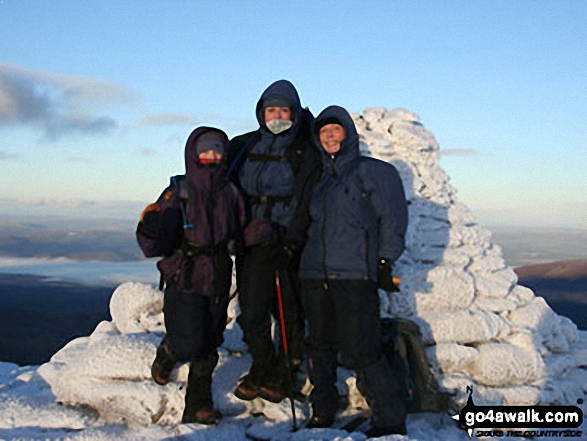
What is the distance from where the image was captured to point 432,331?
275 inches

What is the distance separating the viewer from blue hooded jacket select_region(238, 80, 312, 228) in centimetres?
580

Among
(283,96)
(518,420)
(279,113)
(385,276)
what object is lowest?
(518,420)

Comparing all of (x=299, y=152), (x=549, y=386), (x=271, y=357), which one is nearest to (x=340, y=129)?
(x=299, y=152)

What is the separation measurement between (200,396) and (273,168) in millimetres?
2358

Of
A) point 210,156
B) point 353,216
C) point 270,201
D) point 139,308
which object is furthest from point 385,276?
point 139,308

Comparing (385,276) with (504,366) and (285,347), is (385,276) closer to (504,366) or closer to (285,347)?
(285,347)

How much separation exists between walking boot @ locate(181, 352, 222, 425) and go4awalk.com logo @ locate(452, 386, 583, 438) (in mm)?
2659

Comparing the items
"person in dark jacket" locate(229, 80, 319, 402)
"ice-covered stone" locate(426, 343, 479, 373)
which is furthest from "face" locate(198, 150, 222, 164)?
"ice-covered stone" locate(426, 343, 479, 373)

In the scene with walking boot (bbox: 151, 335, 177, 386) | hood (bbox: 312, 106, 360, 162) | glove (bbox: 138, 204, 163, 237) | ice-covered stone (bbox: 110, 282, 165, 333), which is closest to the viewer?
glove (bbox: 138, 204, 163, 237)

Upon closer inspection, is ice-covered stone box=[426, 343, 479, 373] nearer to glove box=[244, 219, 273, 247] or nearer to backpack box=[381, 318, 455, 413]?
backpack box=[381, 318, 455, 413]

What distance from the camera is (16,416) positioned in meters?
6.29

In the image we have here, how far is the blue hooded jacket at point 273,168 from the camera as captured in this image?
5.80 meters

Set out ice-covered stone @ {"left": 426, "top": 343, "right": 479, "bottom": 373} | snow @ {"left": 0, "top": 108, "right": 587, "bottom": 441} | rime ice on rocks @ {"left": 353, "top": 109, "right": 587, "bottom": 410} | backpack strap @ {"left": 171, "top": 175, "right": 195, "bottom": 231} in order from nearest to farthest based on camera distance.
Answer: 1. backpack strap @ {"left": 171, "top": 175, "right": 195, "bottom": 231}
2. snow @ {"left": 0, "top": 108, "right": 587, "bottom": 441}
3. ice-covered stone @ {"left": 426, "top": 343, "right": 479, "bottom": 373}
4. rime ice on rocks @ {"left": 353, "top": 109, "right": 587, "bottom": 410}

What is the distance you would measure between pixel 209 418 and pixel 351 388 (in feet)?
5.31
